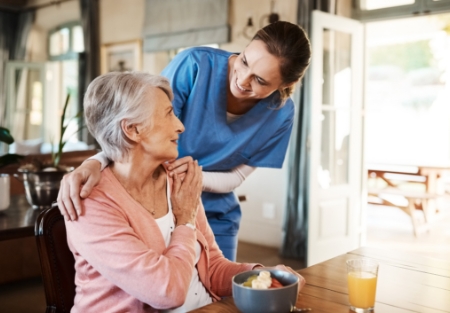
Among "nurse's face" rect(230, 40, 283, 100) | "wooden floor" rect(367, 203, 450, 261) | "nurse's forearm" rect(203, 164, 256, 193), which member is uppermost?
"nurse's face" rect(230, 40, 283, 100)

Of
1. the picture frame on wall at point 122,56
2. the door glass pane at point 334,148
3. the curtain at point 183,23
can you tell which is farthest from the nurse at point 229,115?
the picture frame on wall at point 122,56

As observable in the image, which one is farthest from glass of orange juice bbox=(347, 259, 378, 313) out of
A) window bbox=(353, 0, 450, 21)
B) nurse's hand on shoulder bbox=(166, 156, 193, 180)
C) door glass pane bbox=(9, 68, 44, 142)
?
door glass pane bbox=(9, 68, 44, 142)

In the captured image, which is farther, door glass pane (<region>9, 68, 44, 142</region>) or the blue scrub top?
door glass pane (<region>9, 68, 44, 142</region>)

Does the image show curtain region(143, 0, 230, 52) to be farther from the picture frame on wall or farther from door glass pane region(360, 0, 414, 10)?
door glass pane region(360, 0, 414, 10)

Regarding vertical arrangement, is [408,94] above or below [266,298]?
above

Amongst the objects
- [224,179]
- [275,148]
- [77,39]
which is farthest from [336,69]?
[77,39]

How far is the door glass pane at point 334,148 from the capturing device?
13.8 ft

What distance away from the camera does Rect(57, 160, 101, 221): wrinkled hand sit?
1121 mm

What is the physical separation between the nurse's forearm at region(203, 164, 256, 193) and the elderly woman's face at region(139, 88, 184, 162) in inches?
18.2

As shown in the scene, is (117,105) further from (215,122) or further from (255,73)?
(215,122)

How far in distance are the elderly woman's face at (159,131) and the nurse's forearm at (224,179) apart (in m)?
0.46

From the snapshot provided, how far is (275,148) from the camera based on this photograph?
1.93m

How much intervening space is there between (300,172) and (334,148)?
352 millimetres

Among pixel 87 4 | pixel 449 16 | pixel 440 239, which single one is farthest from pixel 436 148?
pixel 87 4
